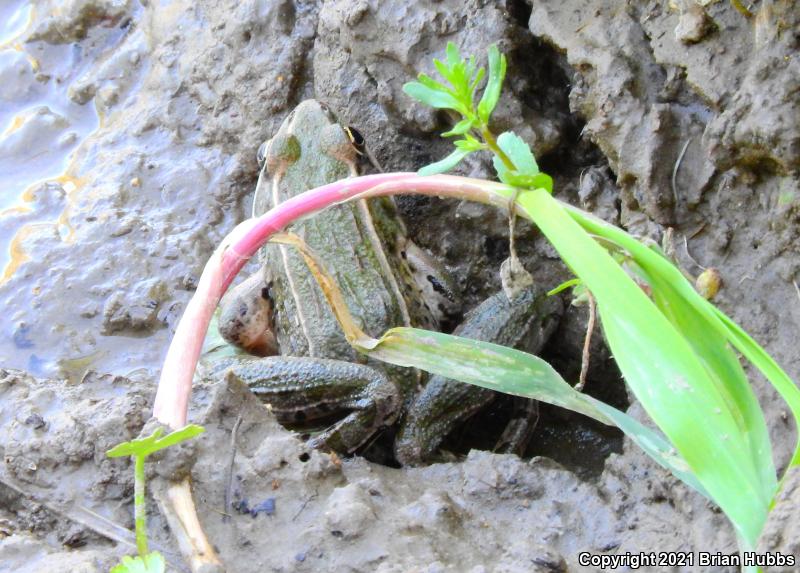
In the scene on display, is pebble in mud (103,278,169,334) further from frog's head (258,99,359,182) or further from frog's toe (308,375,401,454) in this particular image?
frog's toe (308,375,401,454)

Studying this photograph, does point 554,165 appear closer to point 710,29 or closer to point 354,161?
point 354,161

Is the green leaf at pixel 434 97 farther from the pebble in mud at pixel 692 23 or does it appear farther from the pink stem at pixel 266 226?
the pebble in mud at pixel 692 23

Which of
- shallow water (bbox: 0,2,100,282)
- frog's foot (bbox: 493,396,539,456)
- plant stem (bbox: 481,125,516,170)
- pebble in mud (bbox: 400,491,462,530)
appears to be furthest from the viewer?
shallow water (bbox: 0,2,100,282)

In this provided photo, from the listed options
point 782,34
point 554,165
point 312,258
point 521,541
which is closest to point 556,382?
point 521,541

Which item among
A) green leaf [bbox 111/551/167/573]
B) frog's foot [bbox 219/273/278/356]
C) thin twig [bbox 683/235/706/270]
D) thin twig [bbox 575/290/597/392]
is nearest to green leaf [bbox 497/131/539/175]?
→ thin twig [bbox 575/290/597/392]

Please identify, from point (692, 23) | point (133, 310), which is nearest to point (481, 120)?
point (692, 23)

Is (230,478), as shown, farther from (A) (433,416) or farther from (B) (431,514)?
(A) (433,416)

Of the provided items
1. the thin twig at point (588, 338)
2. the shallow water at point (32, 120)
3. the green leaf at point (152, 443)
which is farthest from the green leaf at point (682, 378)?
the shallow water at point (32, 120)
